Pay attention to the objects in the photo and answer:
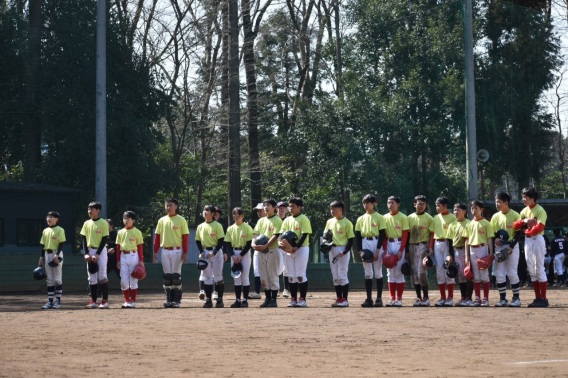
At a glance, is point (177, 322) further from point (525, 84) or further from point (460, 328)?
point (525, 84)

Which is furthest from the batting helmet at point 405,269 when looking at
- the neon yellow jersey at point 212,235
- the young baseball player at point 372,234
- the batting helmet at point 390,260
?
the neon yellow jersey at point 212,235

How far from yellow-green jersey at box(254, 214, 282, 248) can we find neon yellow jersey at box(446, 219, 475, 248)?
3629 millimetres

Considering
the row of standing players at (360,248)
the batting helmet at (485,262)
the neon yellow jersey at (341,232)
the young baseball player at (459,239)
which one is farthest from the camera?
the neon yellow jersey at (341,232)

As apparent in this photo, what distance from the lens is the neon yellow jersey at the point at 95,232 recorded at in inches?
653

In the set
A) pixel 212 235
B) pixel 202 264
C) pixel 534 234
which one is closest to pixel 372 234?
pixel 534 234

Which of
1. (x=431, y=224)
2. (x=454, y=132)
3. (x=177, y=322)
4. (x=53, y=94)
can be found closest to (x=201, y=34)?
(x=53, y=94)

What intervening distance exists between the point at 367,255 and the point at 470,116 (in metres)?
8.55

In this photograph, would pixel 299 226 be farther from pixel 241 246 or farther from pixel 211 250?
pixel 211 250

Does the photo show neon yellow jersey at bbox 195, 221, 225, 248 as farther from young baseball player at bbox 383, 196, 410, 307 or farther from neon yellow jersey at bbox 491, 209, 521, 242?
neon yellow jersey at bbox 491, 209, 521, 242

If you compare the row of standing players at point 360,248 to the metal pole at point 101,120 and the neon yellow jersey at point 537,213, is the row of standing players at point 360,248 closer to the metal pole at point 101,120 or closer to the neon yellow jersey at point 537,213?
the neon yellow jersey at point 537,213

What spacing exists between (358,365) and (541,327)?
4577 millimetres

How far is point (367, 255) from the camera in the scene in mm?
16062

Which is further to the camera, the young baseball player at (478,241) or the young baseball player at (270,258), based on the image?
the young baseball player at (270,258)

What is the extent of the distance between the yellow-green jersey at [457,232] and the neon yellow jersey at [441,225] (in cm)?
7
